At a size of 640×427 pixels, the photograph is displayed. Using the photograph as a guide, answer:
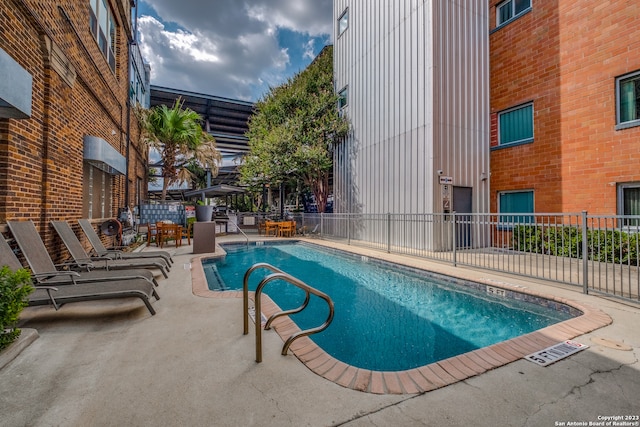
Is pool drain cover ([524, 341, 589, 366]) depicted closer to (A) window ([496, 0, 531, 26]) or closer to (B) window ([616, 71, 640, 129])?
(B) window ([616, 71, 640, 129])

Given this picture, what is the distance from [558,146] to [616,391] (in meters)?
8.31

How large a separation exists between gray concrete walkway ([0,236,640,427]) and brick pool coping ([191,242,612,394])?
68 millimetres

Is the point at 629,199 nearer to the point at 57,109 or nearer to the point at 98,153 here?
the point at 57,109

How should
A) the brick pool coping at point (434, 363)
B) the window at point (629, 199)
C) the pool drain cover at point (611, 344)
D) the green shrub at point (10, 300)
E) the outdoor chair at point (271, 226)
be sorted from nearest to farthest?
the brick pool coping at point (434, 363), the green shrub at point (10, 300), the pool drain cover at point (611, 344), the window at point (629, 199), the outdoor chair at point (271, 226)

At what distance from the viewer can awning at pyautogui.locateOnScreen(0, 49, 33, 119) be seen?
111 inches

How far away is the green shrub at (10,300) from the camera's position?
7.13ft

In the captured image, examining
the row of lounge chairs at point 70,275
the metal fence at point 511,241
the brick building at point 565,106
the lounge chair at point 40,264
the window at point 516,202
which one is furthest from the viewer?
the window at point 516,202

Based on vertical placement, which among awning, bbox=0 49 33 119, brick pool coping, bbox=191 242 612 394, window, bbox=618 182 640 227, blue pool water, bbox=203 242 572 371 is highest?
awning, bbox=0 49 33 119

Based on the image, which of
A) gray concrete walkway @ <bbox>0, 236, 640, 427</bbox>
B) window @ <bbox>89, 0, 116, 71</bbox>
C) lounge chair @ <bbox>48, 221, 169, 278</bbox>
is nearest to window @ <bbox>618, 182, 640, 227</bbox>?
gray concrete walkway @ <bbox>0, 236, 640, 427</bbox>

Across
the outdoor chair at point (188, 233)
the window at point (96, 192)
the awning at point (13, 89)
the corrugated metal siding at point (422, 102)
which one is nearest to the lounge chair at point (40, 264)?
the awning at point (13, 89)

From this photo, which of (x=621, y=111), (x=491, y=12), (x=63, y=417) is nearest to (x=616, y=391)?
(x=63, y=417)

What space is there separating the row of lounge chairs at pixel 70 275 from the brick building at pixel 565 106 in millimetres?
9908

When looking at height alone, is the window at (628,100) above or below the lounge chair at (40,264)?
above

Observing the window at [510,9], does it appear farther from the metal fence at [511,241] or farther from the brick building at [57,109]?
the brick building at [57,109]
